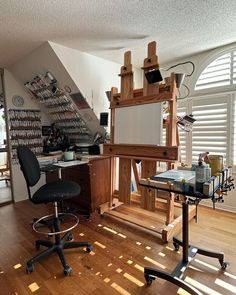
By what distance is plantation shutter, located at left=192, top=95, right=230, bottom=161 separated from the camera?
9.11 feet

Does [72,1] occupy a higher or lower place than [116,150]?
higher

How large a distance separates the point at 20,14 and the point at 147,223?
8.67ft

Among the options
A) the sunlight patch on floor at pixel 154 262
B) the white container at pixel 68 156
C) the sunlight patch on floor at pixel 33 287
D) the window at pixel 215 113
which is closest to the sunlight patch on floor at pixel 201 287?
the sunlight patch on floor at pixel 154 262

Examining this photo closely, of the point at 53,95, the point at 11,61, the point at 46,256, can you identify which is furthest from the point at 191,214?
the point at 11,61

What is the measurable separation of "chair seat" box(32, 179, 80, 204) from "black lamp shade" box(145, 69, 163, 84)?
4.63 ft

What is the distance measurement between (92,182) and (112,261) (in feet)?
3.65

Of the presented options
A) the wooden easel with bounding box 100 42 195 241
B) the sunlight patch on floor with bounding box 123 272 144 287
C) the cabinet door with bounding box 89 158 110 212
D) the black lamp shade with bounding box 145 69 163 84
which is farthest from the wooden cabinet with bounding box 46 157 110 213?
the black lamp shade with bounding box 145 69 163 84

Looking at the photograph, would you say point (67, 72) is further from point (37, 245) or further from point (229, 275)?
point (229, 275)

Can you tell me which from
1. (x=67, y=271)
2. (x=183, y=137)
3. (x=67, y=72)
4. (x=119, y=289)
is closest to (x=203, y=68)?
(x=183, y=137)

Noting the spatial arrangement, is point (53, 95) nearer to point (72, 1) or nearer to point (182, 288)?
point (72, 1)

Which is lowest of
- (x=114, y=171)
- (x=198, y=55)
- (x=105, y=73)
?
(x=114, y=171)

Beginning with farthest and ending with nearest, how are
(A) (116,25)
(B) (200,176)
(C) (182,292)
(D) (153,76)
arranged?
1. (D) (153,76)
2. (A) (116,25)
3. (C) (182,292)
4. (B) (200,176)

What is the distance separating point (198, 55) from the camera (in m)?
2.93

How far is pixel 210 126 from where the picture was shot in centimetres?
288
